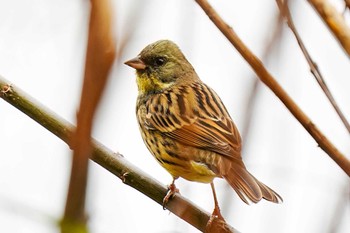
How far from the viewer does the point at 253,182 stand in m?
3.84

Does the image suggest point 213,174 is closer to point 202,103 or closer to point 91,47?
point 202,103

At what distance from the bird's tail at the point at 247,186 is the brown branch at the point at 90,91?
2845 mm

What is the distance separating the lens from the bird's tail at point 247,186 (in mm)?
3609

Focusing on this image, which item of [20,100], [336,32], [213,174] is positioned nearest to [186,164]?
[213,174]

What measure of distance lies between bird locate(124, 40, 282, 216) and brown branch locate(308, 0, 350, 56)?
214 centimetres

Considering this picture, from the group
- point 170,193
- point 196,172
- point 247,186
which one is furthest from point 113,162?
point 196,172

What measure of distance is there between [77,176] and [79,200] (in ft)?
0.11

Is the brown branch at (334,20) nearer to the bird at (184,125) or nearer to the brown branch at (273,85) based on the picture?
the brown branch at (273,85)

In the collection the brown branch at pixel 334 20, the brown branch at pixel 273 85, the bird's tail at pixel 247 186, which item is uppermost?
the bird's tail at pixel 247 186

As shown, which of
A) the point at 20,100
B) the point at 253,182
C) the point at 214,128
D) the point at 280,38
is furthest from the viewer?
the point at 214,128

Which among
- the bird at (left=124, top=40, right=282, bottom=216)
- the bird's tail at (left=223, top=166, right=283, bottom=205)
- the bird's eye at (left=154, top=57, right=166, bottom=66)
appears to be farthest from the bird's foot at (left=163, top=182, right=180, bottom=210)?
the bird's eye at (left=154, top=57, right=166, bottom=66)

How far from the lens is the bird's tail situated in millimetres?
3609

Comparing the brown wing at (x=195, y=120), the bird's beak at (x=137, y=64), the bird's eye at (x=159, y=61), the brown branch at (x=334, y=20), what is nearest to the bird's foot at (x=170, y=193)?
the brown wing at (x=195, y=120)

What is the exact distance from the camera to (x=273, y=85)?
145 centimetres
